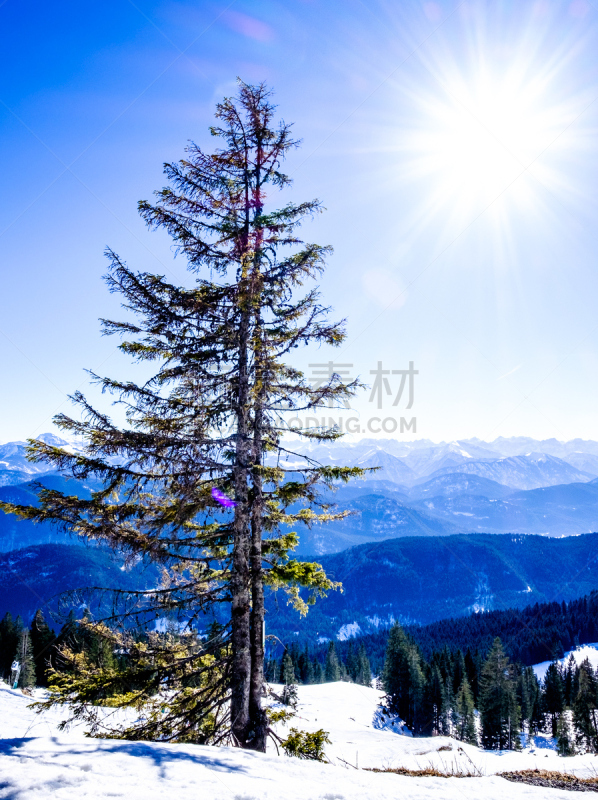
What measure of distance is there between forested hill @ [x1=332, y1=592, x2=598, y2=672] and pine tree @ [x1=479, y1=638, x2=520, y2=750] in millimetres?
67893

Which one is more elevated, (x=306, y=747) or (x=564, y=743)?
(x=306, y=747)

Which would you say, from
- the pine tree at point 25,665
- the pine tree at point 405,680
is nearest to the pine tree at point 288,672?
the pine tree at point 405,680

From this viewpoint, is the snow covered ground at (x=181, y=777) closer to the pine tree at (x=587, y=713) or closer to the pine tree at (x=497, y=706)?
the pine tree at (x=497, y=706)

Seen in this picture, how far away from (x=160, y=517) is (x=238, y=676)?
12.5ft

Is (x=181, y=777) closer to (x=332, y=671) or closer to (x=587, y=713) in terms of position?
(x=587, y=713)

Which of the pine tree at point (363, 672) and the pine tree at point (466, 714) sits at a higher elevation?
the pine tree at point (466, 714)

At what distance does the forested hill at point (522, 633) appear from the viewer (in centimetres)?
13662

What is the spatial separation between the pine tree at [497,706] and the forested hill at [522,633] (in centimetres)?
6789

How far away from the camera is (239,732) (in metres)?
8.64

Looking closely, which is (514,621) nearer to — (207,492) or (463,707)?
(463,707)

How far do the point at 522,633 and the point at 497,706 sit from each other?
110 m

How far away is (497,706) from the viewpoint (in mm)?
58219

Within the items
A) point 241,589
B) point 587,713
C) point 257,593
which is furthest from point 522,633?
point 241,589

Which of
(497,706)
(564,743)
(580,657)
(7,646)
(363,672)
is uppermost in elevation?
(7,646)
